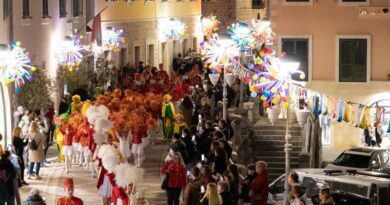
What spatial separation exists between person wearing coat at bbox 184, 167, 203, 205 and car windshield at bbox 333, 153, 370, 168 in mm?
9507

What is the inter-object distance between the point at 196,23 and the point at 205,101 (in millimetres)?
31952

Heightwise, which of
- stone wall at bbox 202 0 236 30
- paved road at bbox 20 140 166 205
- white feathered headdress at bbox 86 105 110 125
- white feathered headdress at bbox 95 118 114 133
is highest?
stone wall at bbox 202 0 236 30

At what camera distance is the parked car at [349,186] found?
26328 millimetres

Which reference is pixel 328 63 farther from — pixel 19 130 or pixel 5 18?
pixel 19 130

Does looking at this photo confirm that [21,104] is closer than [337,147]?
Yes

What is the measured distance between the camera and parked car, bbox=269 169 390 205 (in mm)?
26328

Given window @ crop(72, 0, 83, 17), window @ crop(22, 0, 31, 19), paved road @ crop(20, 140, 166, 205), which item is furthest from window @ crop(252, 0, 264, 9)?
paved road @ crop(20, 140, 166, 205)

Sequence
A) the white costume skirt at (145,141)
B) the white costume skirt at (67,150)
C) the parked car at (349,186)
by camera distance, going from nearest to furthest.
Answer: the parked car at (349,186)
the white costume skirt at (67,150)
the white costume skirt at (145,141)

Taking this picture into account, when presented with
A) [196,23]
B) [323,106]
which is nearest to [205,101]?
[323,106]

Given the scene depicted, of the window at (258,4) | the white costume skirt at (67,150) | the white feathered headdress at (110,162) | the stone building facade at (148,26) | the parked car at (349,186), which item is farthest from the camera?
the window at (258,4)

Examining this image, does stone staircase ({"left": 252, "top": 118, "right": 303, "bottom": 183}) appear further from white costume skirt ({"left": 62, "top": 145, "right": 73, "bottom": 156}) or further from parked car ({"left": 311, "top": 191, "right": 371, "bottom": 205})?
parked car ({"left": 311, "top": 191, "right": 371, "bottom": 205})

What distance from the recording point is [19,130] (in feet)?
100.0

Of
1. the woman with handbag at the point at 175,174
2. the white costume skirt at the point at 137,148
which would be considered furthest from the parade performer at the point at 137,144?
the woman with handbag at the point at 175,174

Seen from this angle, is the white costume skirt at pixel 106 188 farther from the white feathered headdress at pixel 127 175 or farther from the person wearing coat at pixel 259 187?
the person wearing coat at pixel 259 187
